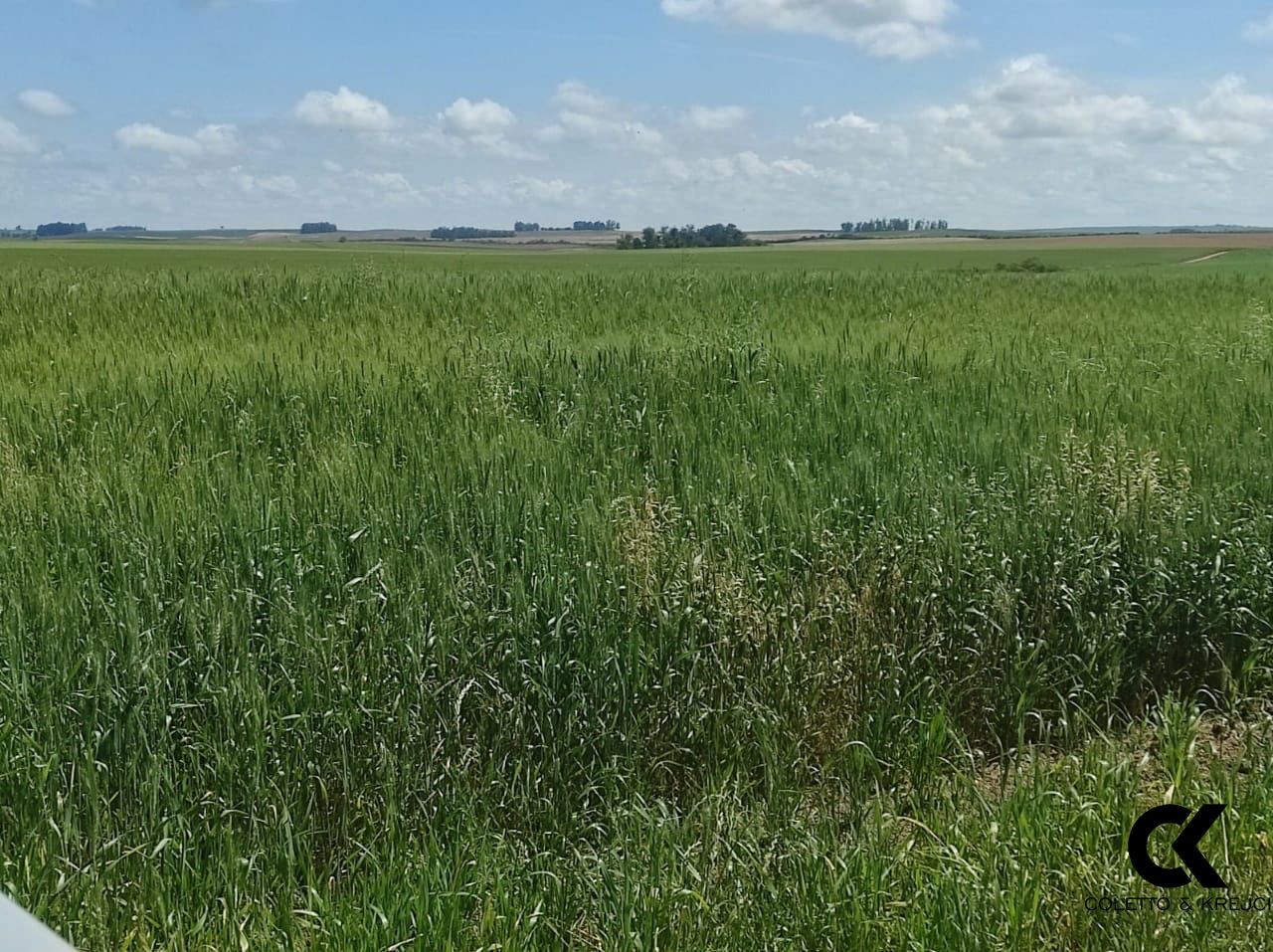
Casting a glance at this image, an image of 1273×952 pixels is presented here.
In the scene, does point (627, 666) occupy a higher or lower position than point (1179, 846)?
higher

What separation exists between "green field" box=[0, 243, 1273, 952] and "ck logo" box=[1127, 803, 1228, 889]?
Result: 4 cm

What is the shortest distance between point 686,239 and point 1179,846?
85443mm

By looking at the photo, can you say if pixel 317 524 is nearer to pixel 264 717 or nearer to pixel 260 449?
pixel 264 717

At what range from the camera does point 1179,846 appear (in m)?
2.80

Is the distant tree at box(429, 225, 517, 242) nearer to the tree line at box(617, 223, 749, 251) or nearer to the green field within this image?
the tree line at box(617, 223, 749, 251)

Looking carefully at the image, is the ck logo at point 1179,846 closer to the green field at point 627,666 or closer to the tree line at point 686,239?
the green field at point 627,666

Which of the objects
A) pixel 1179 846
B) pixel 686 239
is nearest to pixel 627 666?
pixel 1179 846

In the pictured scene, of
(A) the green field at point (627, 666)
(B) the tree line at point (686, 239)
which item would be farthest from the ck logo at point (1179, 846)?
(B) the tree line at point (686, 239)

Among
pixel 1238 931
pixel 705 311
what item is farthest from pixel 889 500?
pixel 705 311

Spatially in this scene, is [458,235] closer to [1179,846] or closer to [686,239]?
[686,239]

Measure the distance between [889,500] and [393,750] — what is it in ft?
7.55

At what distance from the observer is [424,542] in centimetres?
382

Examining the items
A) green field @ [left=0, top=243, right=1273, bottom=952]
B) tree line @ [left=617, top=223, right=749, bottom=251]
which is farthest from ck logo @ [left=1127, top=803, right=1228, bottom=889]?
tree line @ [left=617, top=223, right=749, bottom=251]

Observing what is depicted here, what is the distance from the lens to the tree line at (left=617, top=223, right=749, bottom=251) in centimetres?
8294
